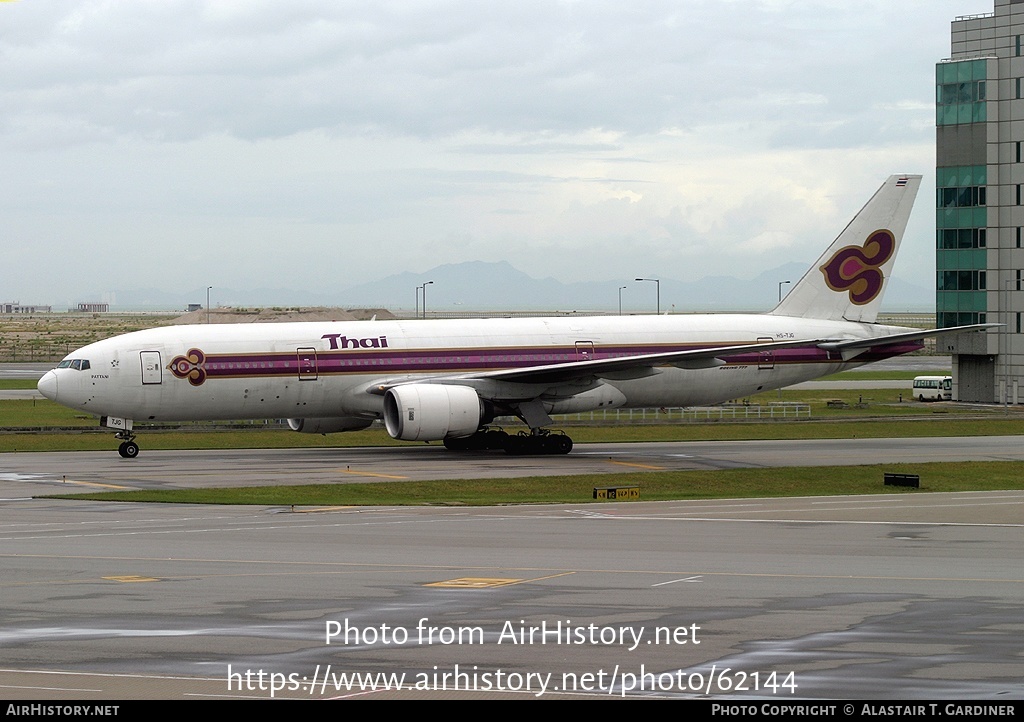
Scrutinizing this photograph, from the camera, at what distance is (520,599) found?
18.0 metres

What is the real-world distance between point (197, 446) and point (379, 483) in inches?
637

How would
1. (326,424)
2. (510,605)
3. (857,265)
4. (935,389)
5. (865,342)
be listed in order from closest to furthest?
(510,605) < (326,424) < (865,342) < (857,265) < (935,389)

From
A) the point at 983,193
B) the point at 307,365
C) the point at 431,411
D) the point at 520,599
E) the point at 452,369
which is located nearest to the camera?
the point at 520,599

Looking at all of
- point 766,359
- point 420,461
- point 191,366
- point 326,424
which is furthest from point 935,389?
point 191,366

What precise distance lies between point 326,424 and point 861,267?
23711 mm

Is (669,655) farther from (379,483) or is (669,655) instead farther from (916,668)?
(379,483)

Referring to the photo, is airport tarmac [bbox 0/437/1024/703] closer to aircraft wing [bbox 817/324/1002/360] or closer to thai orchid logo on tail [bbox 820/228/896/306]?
aircraft wing [bbox 817/324/1002/360]

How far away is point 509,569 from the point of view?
2088 centimetres

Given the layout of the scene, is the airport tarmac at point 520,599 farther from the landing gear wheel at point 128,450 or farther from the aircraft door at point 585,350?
the aircraft door at point 585,350

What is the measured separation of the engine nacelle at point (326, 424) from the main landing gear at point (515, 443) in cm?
362

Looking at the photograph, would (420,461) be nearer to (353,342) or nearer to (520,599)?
(353,342)

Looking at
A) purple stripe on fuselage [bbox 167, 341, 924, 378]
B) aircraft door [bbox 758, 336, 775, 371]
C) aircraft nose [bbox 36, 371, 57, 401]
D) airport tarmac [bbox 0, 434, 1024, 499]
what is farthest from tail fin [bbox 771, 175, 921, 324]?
aircraft nose [bbox 36, 371, 57, 401]

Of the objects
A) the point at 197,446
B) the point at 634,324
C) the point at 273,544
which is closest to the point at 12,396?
the point at 197,446
